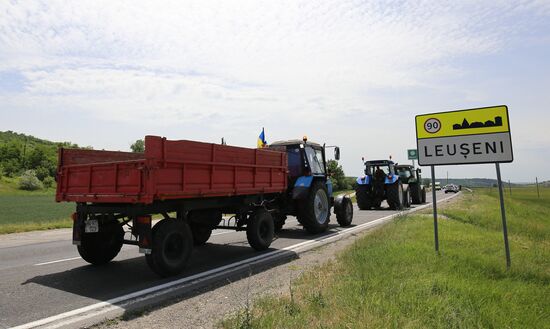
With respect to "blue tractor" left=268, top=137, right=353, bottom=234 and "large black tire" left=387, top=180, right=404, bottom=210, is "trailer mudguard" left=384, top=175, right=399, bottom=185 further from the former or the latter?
"blue tractor" left=268, top=137, right=353, bottom=234

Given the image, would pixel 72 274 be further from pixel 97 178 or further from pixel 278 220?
pixel 278 220

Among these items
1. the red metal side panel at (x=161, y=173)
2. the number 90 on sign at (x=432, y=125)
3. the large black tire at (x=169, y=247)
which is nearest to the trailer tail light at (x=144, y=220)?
the large black tire at (x=169, y=247)

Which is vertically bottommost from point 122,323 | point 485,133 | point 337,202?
point 122,323

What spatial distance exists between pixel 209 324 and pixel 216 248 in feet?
16.1

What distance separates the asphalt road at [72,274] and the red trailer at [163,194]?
0.39 m

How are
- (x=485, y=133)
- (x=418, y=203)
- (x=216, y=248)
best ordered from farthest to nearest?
(x=418, y=203), (x=216, y=248), (x=485, y=133)

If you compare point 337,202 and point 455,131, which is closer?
point 455,131

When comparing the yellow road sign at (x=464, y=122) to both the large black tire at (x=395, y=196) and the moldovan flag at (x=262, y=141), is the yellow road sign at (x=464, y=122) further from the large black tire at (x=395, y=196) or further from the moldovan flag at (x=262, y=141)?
the large black tire at (x=395, y=196)

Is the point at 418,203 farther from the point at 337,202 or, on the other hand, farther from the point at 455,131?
the point at 455,131

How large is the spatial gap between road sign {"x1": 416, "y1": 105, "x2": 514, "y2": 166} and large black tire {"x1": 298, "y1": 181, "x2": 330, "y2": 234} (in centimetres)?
389

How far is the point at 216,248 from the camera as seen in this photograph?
29.0 ft

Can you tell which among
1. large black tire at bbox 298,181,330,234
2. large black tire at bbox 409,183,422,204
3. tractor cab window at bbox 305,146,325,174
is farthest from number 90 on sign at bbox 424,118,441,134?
large black tire at bbox 409,183,422,204

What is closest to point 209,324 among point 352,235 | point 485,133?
point 485,133

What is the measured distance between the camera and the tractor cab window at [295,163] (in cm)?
1088
